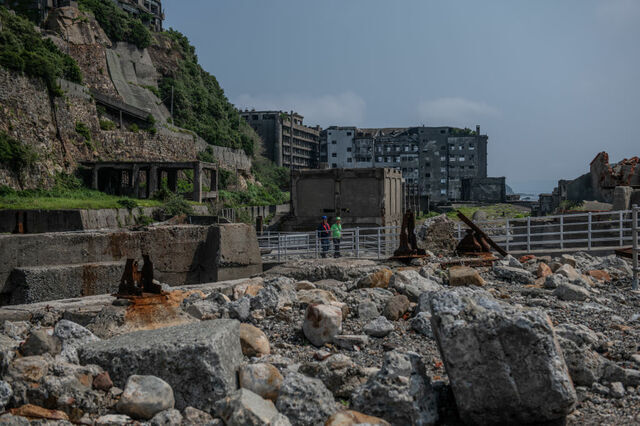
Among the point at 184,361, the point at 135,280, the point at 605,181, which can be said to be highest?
the point at 605,181

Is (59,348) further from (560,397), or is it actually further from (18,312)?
(560,397)

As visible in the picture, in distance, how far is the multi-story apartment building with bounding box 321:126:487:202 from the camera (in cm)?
9094

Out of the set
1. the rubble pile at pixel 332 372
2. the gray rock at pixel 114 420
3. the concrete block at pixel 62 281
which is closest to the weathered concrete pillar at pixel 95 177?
the concrete block at pixel 62 281

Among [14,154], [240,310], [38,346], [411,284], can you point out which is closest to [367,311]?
[240,310]

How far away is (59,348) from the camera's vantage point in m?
4.98

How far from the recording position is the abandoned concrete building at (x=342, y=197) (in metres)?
24.7

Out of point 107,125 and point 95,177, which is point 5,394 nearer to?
point 95,177

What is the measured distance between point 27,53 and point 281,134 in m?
59.3

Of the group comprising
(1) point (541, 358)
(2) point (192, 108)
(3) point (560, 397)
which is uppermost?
(2) point (192, 108)

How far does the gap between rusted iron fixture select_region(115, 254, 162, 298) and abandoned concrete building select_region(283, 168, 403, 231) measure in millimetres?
18227

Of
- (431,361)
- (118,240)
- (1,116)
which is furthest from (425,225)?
(1,116)

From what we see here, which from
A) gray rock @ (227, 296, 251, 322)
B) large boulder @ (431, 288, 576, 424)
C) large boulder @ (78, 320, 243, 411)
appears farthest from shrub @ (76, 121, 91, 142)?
large boulder @ (431, 288, 576, 424)

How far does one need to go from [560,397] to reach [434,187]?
299 feet

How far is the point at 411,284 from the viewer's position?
8094 mm
